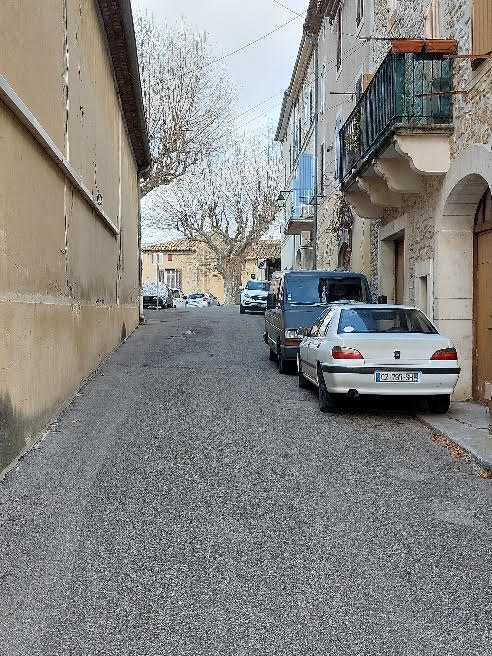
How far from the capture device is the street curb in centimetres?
711

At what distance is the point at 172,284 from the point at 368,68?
62.5 metres

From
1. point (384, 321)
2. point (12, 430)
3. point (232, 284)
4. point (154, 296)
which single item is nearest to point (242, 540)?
point (12, 430)

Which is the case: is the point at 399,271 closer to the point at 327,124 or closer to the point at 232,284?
the point at 327,124

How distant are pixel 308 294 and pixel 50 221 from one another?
652 centimetres

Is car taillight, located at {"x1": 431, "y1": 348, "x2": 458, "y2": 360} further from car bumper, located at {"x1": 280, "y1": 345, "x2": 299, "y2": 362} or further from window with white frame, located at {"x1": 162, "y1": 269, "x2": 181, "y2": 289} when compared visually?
window with white frame, located at {"x1": 162, "y1": 269, "x2": 181, "y2": 289}

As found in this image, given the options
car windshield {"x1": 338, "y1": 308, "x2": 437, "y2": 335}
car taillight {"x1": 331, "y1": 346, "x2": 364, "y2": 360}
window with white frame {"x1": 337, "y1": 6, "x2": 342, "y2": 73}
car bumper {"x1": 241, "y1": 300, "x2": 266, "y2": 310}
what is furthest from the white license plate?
car bumper {"x1": 241, "y1": 300, "x2": 266, "y2": 310}

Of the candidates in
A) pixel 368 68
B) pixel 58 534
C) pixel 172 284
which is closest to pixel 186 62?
pixel 368 68

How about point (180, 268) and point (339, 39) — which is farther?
point (180, 268)

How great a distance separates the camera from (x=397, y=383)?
9078mm

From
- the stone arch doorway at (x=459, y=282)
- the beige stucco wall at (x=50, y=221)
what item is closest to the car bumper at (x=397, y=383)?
the stone arch doorway at (x=459, y=282)

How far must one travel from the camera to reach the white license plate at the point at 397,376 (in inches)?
357

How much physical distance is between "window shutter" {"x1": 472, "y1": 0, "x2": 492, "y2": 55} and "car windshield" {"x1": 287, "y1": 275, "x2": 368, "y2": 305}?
558 centimetres

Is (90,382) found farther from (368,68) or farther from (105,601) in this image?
(368,68)

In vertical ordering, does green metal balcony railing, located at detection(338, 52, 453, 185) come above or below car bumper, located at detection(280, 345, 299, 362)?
above
